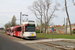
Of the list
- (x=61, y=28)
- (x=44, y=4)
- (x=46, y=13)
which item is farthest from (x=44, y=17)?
(x=61, y=28)

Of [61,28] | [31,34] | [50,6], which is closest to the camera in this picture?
[31,34]

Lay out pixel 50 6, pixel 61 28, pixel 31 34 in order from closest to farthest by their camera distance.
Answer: pixel 31 34 < pixel 50 6 < pixel 61 28

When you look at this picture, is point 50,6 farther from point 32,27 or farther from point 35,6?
point 32,27

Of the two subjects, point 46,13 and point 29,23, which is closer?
point 29,23

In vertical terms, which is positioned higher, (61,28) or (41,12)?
(41,12)

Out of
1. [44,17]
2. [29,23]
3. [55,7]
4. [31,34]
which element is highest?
[55,7]

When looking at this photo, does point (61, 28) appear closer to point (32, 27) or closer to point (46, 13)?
point (46, 13)

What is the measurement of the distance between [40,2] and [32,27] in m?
33.2

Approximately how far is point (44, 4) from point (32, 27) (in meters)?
33.0

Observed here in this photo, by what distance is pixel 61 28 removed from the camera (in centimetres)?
7862

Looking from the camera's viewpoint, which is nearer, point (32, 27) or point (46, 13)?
point (32, 27)

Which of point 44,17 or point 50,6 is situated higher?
point 50,6

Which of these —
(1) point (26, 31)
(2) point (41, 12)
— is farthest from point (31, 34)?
(2) point (41, 12)

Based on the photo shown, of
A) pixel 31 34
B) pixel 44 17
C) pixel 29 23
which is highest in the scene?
pixel 44 17
